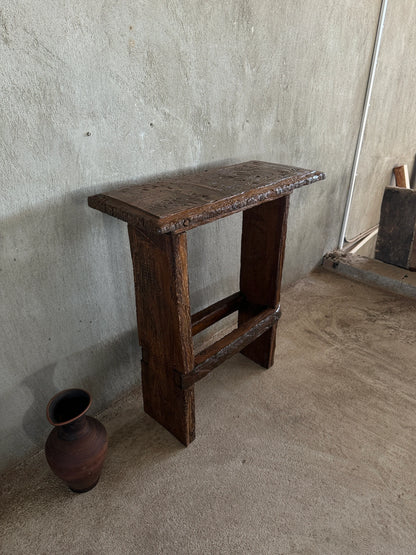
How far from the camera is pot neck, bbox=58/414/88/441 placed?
1438 millimetres

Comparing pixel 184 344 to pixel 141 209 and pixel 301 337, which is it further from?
pixel 301 337


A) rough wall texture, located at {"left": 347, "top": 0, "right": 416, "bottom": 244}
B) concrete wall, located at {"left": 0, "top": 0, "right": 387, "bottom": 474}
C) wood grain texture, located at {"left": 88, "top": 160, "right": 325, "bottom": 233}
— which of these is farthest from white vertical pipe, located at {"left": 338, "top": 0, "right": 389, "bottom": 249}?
wood grain texture, located at {"left": 88, "top": 160, "right": 325, "bottom": 233}

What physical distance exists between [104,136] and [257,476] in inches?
60.4

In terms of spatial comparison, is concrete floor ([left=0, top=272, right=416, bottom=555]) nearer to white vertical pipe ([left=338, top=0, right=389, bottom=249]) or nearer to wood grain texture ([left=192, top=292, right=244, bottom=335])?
wood grain texture ([left=192, top=292, right=244, bottom=335])

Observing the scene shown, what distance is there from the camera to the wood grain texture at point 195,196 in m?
1.24

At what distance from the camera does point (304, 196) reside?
9.23 feet

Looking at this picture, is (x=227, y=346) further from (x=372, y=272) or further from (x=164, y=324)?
(x=372, y=272)

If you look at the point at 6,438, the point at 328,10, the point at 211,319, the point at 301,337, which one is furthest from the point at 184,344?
the point at 328,10

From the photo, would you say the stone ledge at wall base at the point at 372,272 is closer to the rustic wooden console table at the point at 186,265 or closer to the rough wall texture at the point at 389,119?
the rough wall texture at the point at 389,119

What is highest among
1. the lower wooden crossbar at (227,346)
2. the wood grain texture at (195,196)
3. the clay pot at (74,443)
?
the wood grain texture at (195,196)

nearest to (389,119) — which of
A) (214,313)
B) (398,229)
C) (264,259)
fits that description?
(398,229)

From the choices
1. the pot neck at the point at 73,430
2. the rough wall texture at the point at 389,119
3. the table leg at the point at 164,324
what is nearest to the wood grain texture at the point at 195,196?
the table leg at the point at 164,324

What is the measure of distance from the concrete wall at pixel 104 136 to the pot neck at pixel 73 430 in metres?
0.26

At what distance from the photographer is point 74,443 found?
4.77 feet
